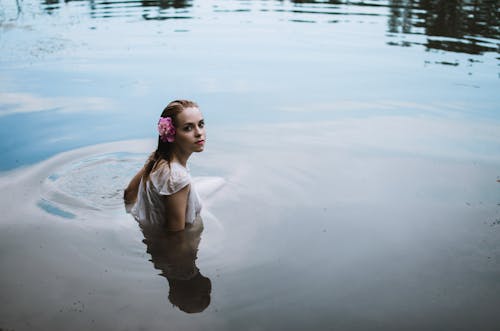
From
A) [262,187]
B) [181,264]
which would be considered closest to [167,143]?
[181,264]

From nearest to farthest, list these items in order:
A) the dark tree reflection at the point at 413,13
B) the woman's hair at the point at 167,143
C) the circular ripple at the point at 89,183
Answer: the woman's hair at the point at 167,143 < the circular ripple at the point at 89,183 < the dark tree reflection at the point at 413,13

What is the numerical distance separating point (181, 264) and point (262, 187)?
5.77 ft

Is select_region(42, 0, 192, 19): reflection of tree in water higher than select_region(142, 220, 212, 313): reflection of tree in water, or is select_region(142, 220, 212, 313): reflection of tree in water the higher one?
select_region(42, 0, 192, 19): reflection of tree in water

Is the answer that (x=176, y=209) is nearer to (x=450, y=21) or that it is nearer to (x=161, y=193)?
(x=161, y=193)

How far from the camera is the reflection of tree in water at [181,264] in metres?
3.74

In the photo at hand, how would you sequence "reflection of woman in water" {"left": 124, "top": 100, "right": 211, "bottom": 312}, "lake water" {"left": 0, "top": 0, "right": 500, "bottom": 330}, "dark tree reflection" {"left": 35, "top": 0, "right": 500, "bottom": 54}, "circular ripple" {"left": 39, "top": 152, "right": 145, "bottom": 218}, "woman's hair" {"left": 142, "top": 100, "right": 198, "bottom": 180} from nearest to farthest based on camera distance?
"lake water" {"left": 0, "top": 0, "right": 500, "bottom": 330} < "reflection of woman in water" {"left": 124, "top": 100, "right": 211, "bottom": 312} < "woman's hair" {"left": 142, "top": 100, "right": 198, "bottom": 180} < "circular ripple" {"left": 39, "top": 152, "right": 145, "bottom": 218} < "dark tree reflection" {"left": 35, "top": 0, "right": 500, "bottom": 54}

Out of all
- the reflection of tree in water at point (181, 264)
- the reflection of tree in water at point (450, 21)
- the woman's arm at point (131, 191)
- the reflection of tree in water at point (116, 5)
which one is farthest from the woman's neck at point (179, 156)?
the reflection of tree in water at point (116, 5)

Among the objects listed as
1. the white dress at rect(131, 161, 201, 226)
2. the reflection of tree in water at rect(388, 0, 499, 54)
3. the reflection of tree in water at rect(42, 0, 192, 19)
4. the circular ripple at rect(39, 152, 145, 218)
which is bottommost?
the circular ripple at rect(39, 152, 145, 218)

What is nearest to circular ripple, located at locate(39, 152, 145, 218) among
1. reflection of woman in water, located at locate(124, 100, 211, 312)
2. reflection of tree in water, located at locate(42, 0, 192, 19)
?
reflection of woman in water, located at locate(124, 100, 211, 312)

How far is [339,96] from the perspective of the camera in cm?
884

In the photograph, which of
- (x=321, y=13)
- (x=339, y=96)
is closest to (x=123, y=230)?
(x=339, y=96)

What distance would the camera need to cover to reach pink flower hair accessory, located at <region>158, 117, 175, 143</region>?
3.96 meters

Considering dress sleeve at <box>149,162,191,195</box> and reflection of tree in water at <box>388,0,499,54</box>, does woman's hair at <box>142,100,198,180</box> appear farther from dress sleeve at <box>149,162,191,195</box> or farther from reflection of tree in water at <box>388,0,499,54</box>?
reflection of tree in water at <box>388,0,499,54</box>

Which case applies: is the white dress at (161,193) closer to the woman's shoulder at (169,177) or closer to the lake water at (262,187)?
the woman's shoulder at (169,177)
